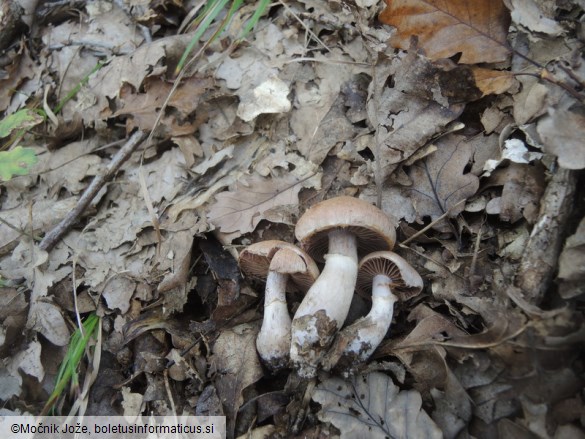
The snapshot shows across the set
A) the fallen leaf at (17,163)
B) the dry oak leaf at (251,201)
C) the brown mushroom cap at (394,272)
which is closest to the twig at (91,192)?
the fallen leaf at (17,163)

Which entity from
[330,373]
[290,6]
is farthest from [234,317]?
[290,6]

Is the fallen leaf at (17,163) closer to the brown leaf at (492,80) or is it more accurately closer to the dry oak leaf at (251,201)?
the dry oak leaf at (251,201)

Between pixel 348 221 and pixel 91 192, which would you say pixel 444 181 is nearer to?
pixel 348 221

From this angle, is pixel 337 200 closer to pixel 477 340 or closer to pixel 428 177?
pixel 428 177

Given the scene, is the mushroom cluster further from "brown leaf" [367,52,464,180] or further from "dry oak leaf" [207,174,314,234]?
"brown leaf" [367,52,464,180]

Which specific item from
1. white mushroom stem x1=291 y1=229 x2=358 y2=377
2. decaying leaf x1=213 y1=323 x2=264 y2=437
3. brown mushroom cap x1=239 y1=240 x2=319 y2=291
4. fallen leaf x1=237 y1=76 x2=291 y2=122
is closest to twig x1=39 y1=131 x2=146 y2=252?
fallen leaf x1=237 y1=76 x2=291 y2=122
